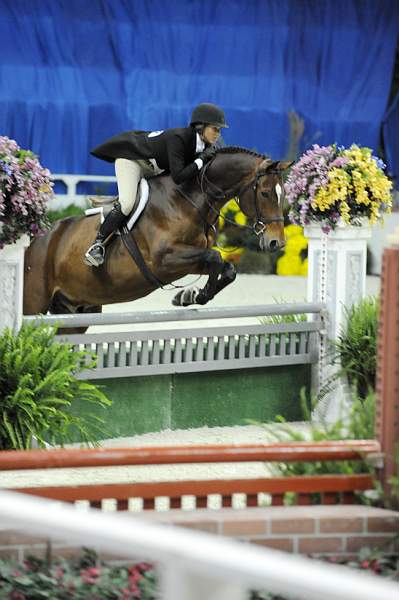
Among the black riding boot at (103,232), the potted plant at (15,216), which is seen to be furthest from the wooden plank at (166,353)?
the potted plant at (15,216)

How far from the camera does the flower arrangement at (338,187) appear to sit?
7.16 meters

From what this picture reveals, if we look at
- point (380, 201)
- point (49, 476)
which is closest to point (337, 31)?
point (380, 201)

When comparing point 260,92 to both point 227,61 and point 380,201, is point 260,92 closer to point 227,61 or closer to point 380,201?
point 227,61

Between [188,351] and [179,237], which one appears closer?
[188,351]

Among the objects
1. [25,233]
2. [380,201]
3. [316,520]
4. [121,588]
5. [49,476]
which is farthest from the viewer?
[380,201]

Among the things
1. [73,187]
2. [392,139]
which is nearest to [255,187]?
[73,187]

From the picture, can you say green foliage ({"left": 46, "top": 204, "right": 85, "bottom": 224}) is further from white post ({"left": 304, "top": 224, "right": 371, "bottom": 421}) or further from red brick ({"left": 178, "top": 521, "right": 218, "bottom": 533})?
red brick ({"left": 178, "top": 521, "right": 218, "bottom": 533})

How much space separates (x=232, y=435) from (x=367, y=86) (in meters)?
10.4

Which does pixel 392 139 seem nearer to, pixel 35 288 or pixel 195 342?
pixel 35 288

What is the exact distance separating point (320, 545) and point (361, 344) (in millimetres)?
3780

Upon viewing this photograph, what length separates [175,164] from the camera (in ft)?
22.6

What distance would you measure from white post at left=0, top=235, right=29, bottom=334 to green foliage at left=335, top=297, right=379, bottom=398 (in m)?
1.87

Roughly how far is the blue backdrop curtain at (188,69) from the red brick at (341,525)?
12.4 metres

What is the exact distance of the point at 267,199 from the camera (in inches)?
272
